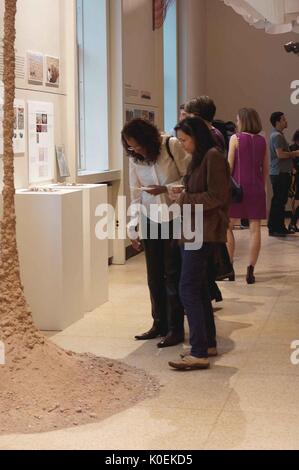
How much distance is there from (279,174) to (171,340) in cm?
682

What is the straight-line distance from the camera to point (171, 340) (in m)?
5.41

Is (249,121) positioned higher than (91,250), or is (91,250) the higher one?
(249,121)

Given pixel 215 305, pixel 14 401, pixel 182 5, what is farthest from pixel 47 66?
pixel 182 5

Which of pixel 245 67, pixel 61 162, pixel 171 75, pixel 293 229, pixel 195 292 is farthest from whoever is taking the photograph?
pixel 245 67

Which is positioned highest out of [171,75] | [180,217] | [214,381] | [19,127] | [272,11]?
[272,11]

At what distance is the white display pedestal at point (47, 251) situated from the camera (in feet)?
18.9

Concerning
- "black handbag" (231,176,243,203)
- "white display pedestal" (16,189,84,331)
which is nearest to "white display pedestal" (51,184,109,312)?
"white display pedestal" (16,189,84,331)

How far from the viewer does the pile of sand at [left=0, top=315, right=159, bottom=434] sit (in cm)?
394

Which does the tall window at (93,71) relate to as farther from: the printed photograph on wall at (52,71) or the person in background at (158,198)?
the person in background at (158,198)

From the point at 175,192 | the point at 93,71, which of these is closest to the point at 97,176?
the point at 93,71

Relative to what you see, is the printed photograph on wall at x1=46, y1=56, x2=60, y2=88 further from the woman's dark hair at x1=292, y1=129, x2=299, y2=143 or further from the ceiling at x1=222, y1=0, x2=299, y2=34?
the woman's dark hair at x1=292, y1=129, x2=299, y2=143

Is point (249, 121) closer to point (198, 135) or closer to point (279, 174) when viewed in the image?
point (198, 135)

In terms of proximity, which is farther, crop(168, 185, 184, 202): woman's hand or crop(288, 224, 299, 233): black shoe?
crop(288, 224, 299, 233): black shoe

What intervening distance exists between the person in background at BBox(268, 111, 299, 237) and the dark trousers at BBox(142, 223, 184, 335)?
6.31m
